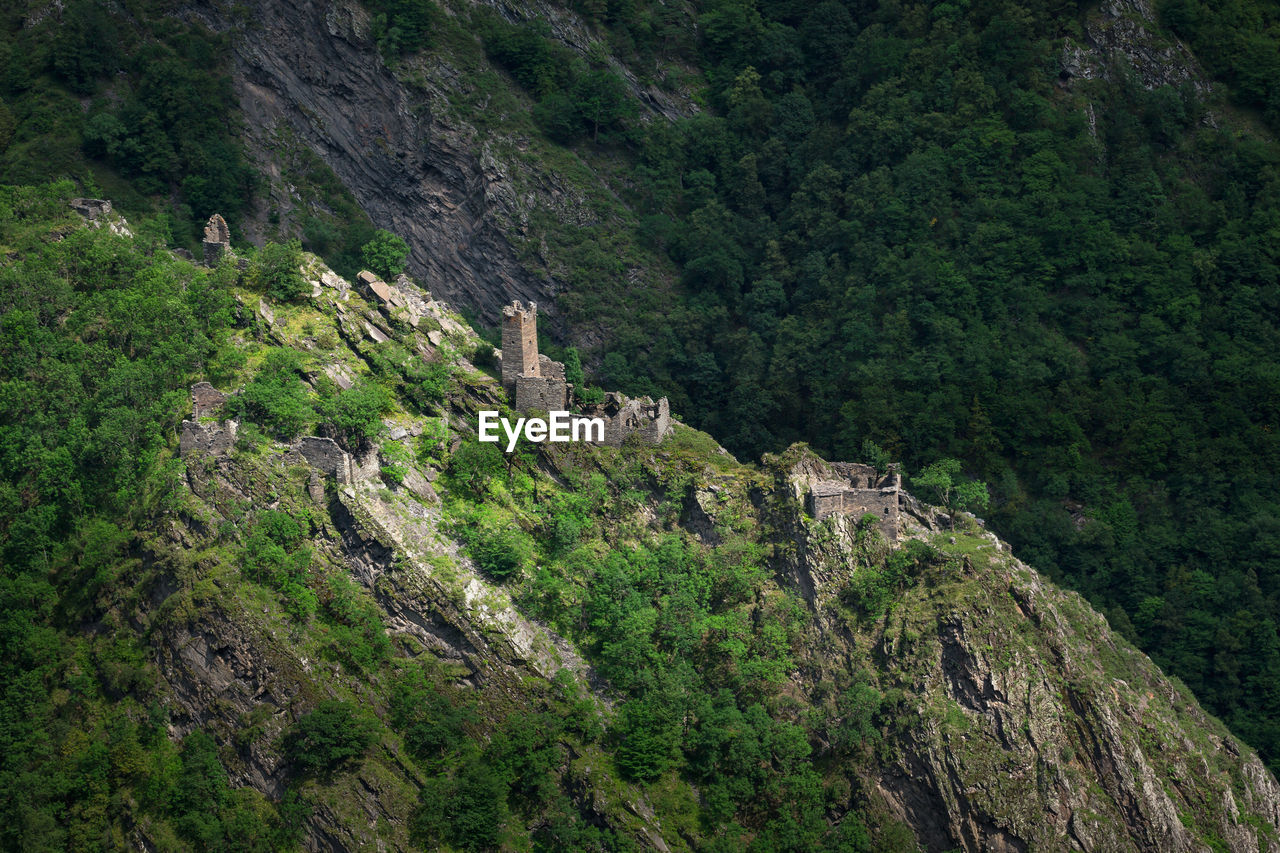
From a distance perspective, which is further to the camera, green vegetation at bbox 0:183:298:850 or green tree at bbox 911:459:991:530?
green tree at bbox 911:459:991:530

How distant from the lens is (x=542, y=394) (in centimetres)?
8638

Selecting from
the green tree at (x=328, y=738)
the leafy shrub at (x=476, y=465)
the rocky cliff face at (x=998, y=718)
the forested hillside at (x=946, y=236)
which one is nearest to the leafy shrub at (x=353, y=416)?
the leafy shrub at (x=476, y=465)

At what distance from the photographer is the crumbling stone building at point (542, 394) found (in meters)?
86.4

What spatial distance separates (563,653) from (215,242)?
104 ft

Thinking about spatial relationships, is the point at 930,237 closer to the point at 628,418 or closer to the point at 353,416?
the point at 628,418

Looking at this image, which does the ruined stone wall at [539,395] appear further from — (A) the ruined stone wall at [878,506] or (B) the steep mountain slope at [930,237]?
(B) the steep mountain slope at [930,237]

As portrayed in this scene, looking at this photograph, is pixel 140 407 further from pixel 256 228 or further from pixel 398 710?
pixel 256 228

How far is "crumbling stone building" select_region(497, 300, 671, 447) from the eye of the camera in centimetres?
8638

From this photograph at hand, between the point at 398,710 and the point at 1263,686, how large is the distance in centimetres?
5718

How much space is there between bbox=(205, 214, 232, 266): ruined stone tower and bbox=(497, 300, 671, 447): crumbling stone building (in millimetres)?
17062

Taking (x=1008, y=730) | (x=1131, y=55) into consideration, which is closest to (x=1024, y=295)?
(x=1131, y=55)

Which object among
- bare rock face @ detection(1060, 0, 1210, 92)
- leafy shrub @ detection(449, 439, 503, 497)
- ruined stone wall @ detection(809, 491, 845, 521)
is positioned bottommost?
leafy shrub @ detection(449, 439, 503, 497)

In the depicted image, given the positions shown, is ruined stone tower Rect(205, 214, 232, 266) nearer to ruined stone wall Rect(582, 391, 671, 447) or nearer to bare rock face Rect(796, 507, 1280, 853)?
ruined stone wall Rect(582, 391, 671, 447)

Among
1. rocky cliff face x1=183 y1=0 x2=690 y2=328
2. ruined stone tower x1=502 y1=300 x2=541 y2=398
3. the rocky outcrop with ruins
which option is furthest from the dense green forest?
ruined stone tower x1=502 y1=300 x2=541 y2=398
